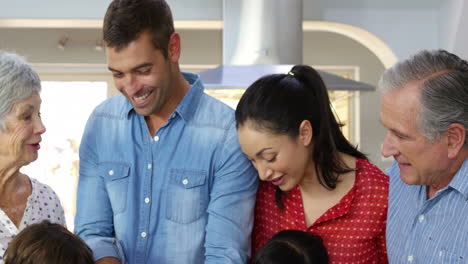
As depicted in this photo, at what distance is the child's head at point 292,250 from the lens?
192 cm

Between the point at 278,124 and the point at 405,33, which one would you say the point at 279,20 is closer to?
the point at 405,33

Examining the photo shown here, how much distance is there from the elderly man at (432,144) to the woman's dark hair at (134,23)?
619 mm

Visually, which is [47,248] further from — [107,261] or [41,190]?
[41,190]

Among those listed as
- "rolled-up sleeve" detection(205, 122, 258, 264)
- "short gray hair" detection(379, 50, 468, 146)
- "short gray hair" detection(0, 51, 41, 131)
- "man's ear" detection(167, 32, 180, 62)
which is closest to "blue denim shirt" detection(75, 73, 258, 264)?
"rolled-up sleeve" detection(205, 122, 258, 264)

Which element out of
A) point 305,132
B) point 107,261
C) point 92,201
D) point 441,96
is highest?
point 441,96

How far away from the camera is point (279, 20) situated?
5.04 m

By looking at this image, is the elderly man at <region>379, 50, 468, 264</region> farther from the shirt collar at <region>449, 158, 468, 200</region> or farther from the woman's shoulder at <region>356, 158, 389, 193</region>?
the woman's shoulder at <region>356, 158, 389, 193</region>

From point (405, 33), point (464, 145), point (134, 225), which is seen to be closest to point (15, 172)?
point (134, 225)

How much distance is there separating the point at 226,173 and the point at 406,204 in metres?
0.49

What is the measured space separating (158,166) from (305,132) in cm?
42

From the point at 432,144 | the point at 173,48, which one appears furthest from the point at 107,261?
the point at 432,144

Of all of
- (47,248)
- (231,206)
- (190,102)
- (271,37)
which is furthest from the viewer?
(271,37)

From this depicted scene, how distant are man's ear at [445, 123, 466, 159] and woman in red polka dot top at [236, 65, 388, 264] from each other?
0.96ft

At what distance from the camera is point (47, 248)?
173 centimetres
